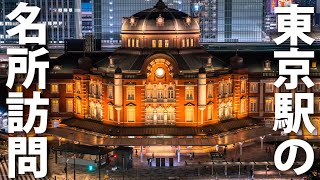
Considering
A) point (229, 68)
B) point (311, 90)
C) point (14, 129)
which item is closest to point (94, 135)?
point (14, 129)

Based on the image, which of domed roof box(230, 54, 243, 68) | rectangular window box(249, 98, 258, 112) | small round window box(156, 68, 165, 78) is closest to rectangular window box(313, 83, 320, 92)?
rectangular window box(249, 98, 258, 112)

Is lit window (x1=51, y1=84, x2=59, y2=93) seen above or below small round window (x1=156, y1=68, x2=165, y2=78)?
below

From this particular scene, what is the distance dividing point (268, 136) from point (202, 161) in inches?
718

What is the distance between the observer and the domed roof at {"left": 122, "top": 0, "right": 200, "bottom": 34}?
12638cm

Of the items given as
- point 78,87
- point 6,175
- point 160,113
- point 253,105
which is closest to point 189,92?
point 160,113

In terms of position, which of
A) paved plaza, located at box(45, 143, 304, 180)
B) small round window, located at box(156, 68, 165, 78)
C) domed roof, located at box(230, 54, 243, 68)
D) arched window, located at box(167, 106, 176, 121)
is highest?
domed roof, located at box(230, 54, 243, 68)

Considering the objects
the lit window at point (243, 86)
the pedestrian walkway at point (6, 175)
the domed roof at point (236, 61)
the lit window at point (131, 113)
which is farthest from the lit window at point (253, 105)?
the pedestrian walkway at point (6, 175)

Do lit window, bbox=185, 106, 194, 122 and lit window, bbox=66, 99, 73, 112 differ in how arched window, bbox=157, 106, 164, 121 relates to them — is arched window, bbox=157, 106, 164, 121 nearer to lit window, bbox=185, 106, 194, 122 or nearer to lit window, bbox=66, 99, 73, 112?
lit window, bbox=185, 106, 194, 122

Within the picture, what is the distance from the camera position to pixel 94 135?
393 feet

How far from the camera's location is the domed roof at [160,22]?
126375mm

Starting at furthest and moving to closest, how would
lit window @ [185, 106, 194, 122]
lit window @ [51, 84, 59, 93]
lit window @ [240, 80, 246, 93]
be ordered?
lit window @ [51, 84, 59, 93], lit window @ [240, 80, 246, 93], lit window @ [185, 106, 194, 122]

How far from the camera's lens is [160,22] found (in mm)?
126250

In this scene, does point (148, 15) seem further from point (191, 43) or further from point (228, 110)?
point (228, 110)

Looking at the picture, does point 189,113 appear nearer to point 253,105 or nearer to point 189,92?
point 189,92
